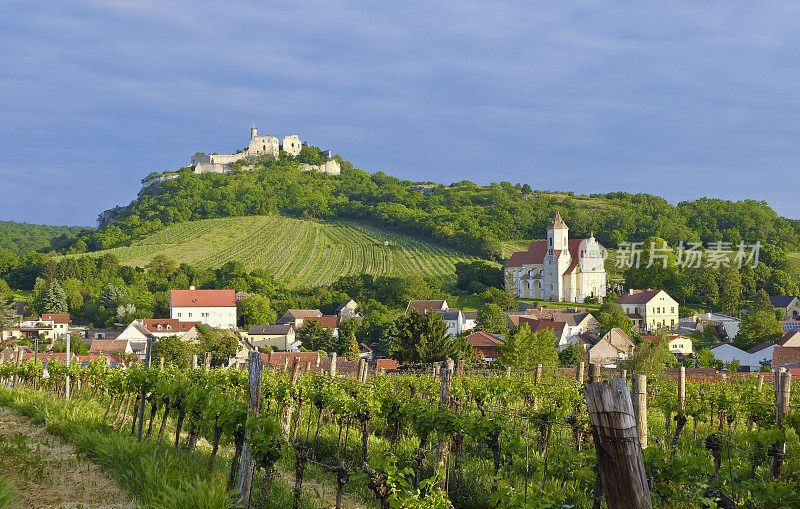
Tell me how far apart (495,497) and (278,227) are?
399 feet

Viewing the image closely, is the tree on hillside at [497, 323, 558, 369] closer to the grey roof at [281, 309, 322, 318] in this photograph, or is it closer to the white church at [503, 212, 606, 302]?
the grey roof at [281, 309, 322, 318]

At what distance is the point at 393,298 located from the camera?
82188mm

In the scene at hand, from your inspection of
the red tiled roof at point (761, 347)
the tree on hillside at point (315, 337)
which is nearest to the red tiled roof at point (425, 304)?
the tree on hillside at point (315, 337)

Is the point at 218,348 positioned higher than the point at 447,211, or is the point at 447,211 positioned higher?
the point at 447,211

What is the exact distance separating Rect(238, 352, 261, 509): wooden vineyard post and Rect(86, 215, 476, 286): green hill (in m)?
85.8


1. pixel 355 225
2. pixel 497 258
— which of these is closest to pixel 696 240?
pixel 497 258

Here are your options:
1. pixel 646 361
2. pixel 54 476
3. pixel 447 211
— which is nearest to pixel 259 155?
pixel 447 211

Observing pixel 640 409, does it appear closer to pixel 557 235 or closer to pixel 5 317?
pixel 5 317

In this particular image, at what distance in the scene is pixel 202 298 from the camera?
83375 millimetres

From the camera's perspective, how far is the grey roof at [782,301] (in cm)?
8662

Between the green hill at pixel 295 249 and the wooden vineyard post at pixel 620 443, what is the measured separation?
91464 mm

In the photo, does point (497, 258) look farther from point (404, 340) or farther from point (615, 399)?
point (615, 399)

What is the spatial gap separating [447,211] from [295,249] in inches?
1472

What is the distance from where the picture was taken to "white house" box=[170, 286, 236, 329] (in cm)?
8231
